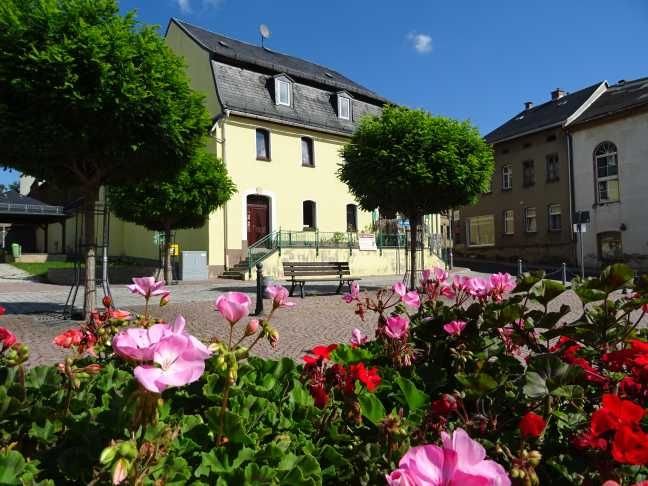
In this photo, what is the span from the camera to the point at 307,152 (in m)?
25.8

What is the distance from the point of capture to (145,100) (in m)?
7.63

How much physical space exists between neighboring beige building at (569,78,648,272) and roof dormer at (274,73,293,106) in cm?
1678

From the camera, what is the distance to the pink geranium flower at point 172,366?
0.95 metres

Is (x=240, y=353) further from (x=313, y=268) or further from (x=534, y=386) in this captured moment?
(x=313, y=268)

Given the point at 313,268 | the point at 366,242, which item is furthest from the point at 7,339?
the point at 366,242

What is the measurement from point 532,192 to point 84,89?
99.2 feet

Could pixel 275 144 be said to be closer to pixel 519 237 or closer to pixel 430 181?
pixel 430 181

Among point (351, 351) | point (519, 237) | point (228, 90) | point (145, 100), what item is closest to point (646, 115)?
point (519, 237)

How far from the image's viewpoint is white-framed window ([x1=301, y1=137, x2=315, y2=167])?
2555 centimetres

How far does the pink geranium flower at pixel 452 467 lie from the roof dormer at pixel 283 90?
24903mm

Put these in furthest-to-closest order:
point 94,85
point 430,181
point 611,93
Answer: point 611,93
point 430,181
point 94,85

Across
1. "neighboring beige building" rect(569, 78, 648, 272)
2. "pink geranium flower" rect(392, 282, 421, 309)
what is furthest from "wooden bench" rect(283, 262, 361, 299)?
"neighboring beige building" rect(569, 78, 648, 272)

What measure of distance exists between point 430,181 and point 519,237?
885 inches

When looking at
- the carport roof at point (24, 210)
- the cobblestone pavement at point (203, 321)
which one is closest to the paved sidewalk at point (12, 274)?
the carport roof at point (24, 210)
